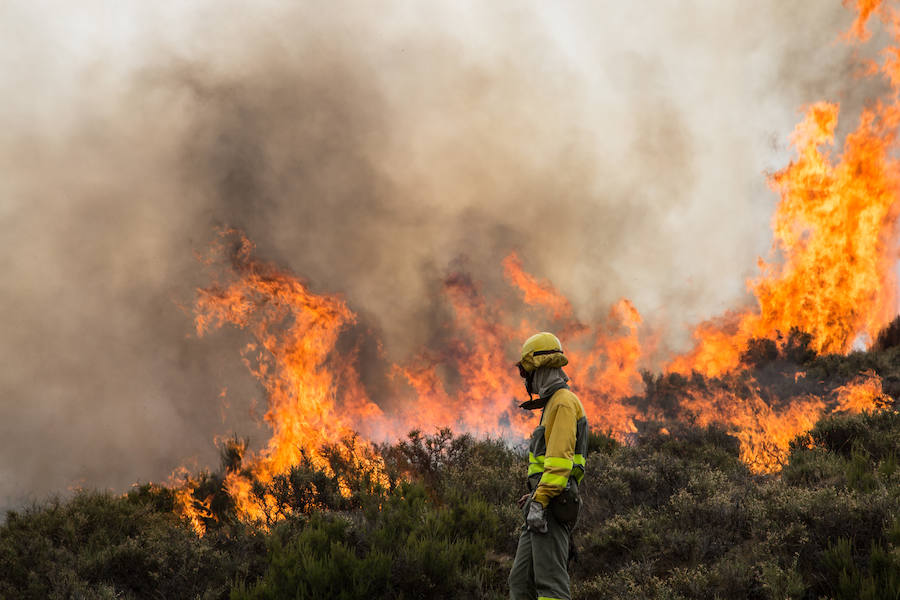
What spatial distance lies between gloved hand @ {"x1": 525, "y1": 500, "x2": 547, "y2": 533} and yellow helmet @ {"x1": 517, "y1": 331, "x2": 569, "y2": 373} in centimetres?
106

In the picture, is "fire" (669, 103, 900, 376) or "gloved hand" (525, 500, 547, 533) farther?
"fire" (669, 103, 900, 376)

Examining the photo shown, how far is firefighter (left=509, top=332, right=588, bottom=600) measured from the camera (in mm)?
3836

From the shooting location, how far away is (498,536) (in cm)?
681

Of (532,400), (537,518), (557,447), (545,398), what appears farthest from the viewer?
(532,400)

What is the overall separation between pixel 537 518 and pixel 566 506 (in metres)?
0.27

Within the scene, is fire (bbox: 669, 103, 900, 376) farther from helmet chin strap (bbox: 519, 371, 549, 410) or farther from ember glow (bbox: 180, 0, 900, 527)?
helmet chin strap (bbox: 519, 371, 549, 410)

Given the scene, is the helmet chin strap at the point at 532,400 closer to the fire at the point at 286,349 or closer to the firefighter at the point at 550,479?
the firefighter at the point at 550,479

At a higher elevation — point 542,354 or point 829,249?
point 829,249

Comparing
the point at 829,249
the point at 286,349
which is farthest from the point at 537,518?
the point at 829,249

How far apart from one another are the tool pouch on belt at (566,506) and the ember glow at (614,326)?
9222mm

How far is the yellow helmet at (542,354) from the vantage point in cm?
432

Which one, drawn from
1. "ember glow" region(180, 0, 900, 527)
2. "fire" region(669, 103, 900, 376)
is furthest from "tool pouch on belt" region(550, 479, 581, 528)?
"fire" region(669, 103, 900, 376)

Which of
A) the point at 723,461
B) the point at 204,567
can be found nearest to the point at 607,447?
the point at 723,461

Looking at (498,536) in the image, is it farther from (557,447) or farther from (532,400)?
(557,447)
